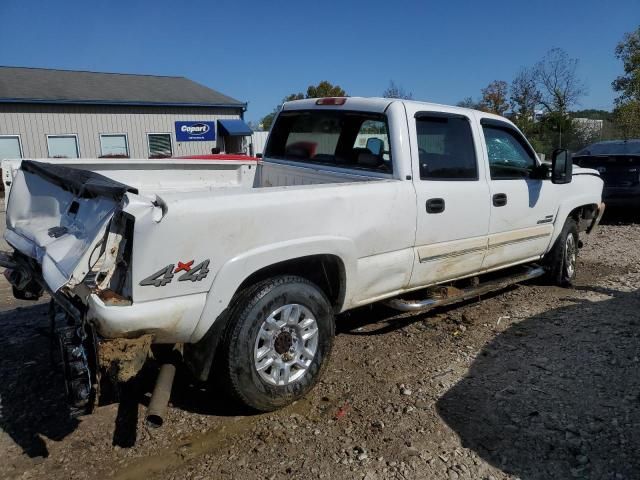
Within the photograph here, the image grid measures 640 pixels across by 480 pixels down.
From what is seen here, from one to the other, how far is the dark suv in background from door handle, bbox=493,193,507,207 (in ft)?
21.9

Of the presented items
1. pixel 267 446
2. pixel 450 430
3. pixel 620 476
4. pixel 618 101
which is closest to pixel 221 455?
pixel 267 446

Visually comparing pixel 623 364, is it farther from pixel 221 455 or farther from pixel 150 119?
pixel 150 119

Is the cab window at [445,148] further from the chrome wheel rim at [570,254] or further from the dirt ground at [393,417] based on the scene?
the chrome wheel rim at [570,254]

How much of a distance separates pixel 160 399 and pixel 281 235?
1116mm

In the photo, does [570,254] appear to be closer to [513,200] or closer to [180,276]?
[513,200]

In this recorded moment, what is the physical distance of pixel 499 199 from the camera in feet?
15.1

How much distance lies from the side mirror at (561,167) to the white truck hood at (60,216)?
390 cm

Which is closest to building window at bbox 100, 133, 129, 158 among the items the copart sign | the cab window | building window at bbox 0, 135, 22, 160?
the copart sign

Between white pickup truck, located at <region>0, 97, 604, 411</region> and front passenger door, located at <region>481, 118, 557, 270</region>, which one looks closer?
white pickup truck, located at <region>0, 97, 604, 411</region>

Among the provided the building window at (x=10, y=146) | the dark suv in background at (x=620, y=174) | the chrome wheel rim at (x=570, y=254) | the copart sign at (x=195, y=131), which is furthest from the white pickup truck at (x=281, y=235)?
the copart sign at (x=195, y=131)

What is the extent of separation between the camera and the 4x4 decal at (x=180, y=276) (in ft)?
8.84

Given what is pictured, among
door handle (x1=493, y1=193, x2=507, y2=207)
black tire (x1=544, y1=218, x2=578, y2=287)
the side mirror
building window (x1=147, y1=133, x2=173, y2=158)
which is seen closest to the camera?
door handle (x1=493, y1=193, x2=507, y2=207)

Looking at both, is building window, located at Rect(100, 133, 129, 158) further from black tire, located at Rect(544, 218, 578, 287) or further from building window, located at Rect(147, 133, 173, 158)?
black tire, located at Rect(544, 218, 578, 287)

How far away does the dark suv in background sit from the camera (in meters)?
9.94
